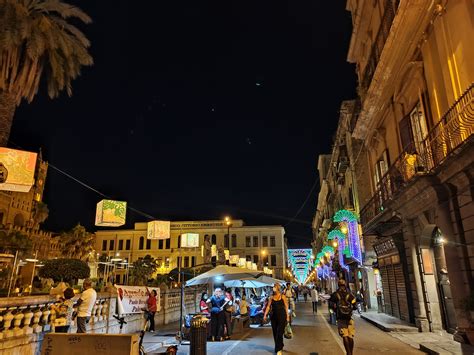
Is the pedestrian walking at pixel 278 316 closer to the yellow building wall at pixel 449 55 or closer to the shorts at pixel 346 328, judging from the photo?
the shorts at pixel 346 328

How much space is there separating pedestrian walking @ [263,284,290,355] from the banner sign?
22.3 feet

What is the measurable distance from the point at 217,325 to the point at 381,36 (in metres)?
15.2

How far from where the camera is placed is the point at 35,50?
49.5 ft

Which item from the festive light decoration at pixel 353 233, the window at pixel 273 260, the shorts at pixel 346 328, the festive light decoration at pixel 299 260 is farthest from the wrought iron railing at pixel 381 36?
the festive light decoration at pixel 299 260

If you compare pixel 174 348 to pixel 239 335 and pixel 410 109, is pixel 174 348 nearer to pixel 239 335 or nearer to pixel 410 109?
pixel 239 335

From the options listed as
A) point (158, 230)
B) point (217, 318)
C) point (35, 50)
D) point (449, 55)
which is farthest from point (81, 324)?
point (158, 230)

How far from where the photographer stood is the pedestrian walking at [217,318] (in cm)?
1420

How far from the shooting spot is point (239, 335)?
15.6 metres

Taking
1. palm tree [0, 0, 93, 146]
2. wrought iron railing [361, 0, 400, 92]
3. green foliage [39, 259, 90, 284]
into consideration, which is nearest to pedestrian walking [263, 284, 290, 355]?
palm tree [0, 0, 93, 146]

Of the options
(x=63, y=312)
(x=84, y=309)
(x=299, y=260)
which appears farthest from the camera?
(x=299, y=260)

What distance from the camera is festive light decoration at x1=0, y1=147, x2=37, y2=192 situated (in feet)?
38.2

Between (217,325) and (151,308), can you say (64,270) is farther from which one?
(217,325)

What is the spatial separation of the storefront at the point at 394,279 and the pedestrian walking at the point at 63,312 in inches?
546

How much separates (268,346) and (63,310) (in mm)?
6472
